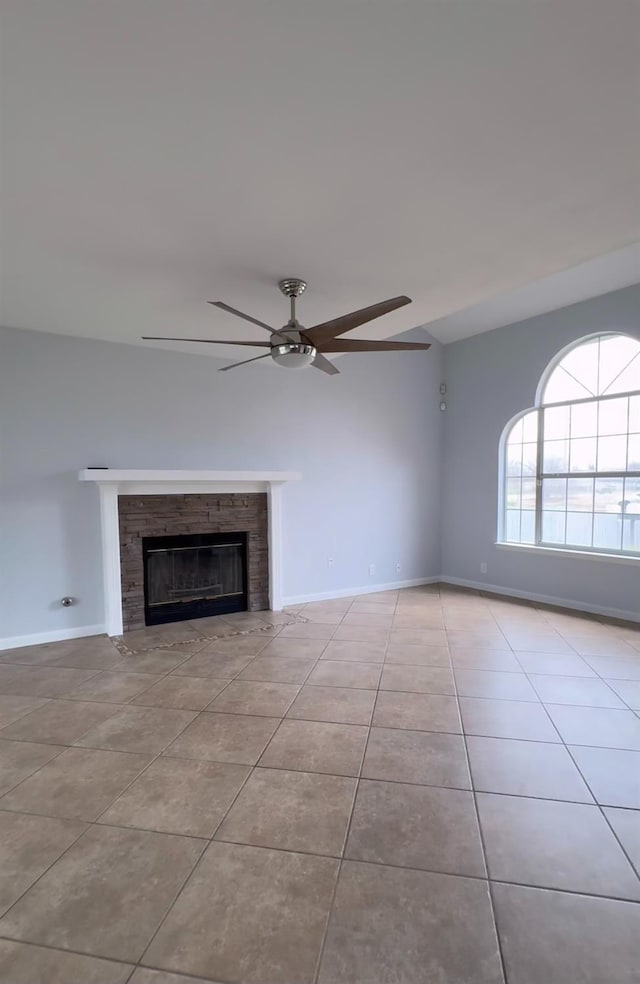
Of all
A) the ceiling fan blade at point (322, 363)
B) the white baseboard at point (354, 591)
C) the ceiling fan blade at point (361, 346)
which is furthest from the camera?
the white baseboard at point (354, 591)

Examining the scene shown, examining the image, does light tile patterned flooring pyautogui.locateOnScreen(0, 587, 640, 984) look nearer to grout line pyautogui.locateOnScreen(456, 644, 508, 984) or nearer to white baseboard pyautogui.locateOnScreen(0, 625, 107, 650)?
grout line pyautogui.locateOnScreen(456, 644, 508, 984)

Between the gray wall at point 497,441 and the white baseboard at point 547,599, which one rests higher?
the gray wall at point 497,441

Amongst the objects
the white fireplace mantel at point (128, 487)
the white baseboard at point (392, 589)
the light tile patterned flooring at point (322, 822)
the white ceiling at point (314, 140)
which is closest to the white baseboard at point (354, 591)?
the white baseboard at point (392, 589)

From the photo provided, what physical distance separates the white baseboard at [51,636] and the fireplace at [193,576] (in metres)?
0.47

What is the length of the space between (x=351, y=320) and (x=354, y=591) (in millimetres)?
3792

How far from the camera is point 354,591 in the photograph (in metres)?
5.79

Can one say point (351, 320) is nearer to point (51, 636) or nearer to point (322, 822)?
point (322, 822)

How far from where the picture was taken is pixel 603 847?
1767 mm

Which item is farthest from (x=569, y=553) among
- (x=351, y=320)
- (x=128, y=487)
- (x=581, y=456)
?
(x=128, y=487)

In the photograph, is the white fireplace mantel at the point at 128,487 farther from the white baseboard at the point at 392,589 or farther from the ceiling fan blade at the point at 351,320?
the ceiling fan blade at the point at 351,320

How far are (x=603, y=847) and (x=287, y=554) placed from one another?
3.89 meters

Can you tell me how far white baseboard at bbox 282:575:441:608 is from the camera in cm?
539

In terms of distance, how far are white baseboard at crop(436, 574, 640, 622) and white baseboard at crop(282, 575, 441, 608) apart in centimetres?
37

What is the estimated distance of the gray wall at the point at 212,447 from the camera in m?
4.09
